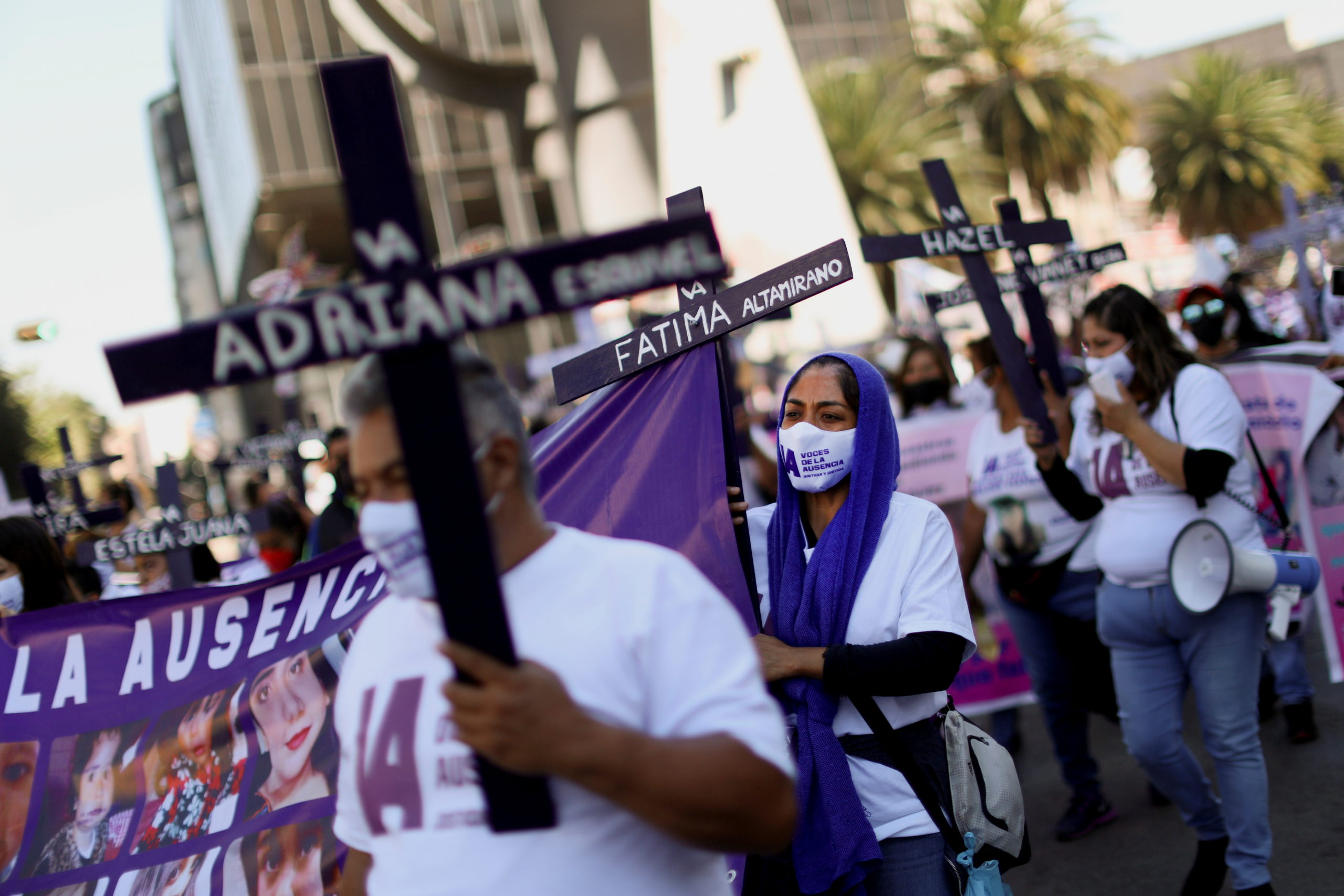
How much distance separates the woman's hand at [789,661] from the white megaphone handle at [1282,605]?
1.99 m

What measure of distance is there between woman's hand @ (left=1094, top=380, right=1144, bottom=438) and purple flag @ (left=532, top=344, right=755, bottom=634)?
1550 mm

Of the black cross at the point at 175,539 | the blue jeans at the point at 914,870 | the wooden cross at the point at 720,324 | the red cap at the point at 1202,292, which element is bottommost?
the blue jeans at the point at 914,870

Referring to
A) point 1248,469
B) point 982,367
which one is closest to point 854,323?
point 982,367

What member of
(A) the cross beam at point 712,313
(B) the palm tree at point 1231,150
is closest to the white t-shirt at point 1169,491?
(A) the cross beam at point 712,313

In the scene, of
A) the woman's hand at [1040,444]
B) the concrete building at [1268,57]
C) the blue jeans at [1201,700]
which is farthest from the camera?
the concrete building at [1268,57]

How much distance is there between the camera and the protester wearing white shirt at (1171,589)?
3.66 meters

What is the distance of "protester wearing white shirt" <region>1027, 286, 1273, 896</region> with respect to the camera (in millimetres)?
3664

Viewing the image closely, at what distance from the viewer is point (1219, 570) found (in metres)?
3.68

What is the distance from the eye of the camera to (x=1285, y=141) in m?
37.6

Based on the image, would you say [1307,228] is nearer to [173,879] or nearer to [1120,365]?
[1120,365]

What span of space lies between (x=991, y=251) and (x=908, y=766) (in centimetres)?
208

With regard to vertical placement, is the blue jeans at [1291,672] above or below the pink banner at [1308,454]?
below

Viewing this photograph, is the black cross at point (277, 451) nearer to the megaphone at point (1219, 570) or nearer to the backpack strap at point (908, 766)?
the megaphone at point (1219, 570)

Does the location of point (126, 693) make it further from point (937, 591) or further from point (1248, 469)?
point (1248, 469)
